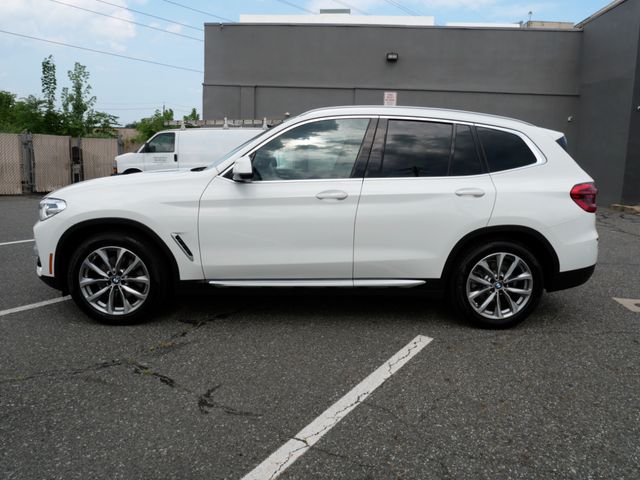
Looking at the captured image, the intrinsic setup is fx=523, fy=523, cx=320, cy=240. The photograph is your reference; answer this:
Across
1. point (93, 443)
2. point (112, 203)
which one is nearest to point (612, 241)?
point (112, 203)

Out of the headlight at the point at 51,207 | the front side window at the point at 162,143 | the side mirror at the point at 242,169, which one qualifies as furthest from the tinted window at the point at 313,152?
the front side window at the point at 162,143

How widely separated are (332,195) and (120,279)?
1.88 meters

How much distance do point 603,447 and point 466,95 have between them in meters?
17.9

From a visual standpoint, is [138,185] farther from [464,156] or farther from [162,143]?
[162,143]

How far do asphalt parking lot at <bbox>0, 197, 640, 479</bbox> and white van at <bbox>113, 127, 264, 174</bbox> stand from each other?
10484mm

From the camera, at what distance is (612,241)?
936 centimetres

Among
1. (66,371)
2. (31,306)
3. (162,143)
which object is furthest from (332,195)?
(162,143)

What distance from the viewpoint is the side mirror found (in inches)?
163

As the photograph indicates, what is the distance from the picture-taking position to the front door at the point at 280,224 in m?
4.24

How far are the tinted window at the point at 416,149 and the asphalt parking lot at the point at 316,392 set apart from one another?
41.3 inches

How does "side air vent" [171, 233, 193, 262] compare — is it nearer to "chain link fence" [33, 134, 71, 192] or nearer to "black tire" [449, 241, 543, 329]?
"black tire" [449, 241, 543, 329]

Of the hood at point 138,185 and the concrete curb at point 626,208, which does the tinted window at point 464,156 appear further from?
the concrete curb at point 626,208

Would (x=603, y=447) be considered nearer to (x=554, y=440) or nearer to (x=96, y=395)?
(x=554, y=440)

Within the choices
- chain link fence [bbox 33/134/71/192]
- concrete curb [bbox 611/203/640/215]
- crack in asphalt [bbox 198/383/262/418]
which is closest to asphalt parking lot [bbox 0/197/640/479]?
crack in asphalt [bbox 198/383/262/418]
